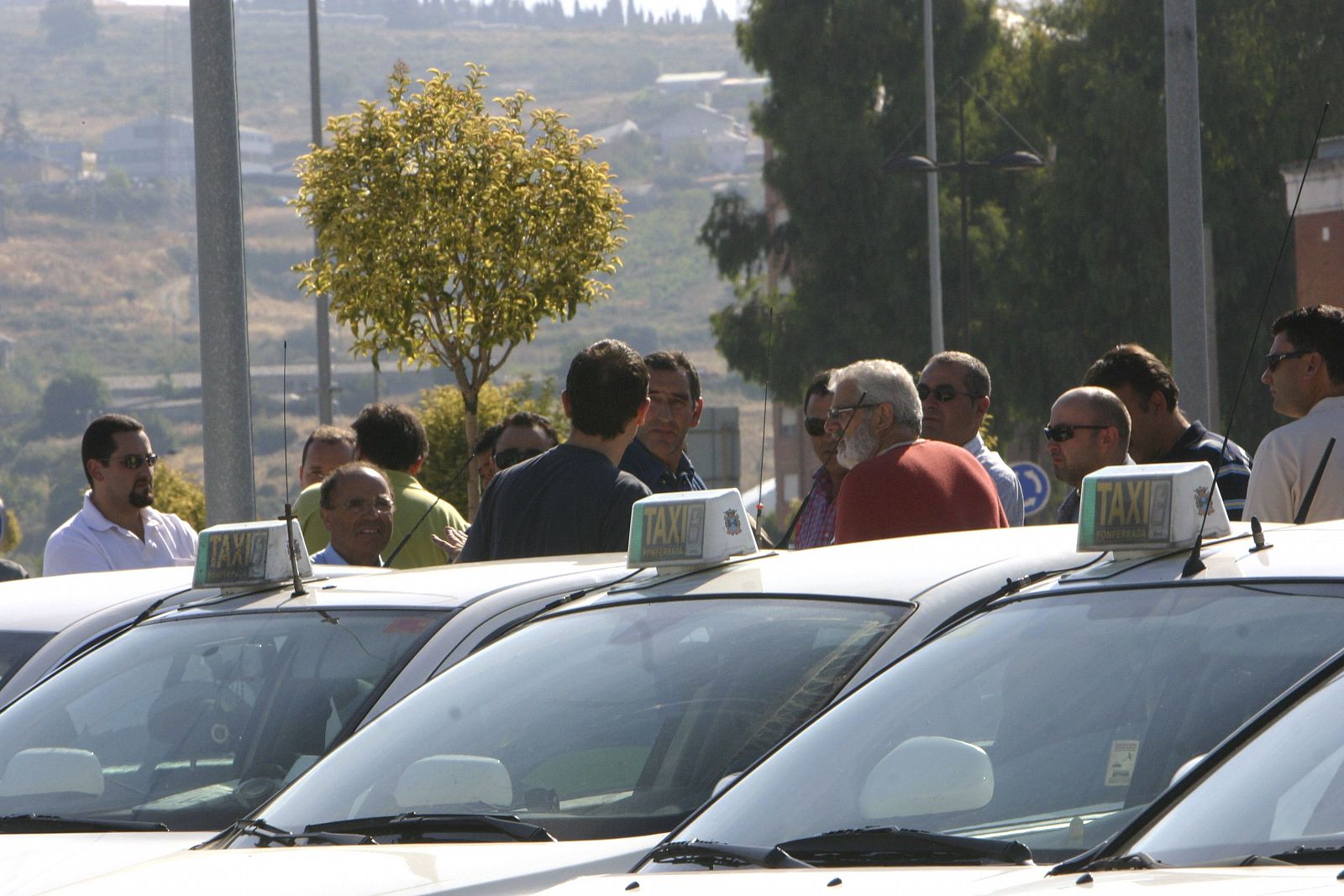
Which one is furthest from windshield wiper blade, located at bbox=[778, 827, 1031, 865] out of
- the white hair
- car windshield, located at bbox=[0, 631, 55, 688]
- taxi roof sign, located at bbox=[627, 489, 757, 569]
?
car windshield, located at bbox=[0, 631, 55, 688]

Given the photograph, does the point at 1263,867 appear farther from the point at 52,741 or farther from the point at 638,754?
the point at 52,741

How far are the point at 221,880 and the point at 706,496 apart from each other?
1.47 metres

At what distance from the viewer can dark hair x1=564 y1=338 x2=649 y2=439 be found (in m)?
5.92

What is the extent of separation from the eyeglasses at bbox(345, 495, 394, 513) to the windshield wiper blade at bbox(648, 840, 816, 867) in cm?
383

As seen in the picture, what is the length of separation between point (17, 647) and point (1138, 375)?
364 cm

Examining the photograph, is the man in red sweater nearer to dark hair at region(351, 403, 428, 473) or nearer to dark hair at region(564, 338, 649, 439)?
dark hair at region(564, 338, 649, 439)

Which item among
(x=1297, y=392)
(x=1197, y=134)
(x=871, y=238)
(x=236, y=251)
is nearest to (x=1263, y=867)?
(x=1297, y=392)

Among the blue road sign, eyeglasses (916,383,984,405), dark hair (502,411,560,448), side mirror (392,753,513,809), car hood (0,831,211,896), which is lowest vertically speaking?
the blue road sign

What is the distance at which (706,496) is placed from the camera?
426 centimetres

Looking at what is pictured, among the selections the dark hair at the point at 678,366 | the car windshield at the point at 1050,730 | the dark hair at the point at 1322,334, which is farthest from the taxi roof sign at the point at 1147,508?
the dark hair at the point at 678,366

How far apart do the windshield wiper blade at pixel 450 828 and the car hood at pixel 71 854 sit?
0.56 metres

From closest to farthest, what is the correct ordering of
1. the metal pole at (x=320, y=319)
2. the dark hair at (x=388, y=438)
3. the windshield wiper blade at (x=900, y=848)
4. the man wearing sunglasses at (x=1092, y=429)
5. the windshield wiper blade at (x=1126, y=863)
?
the windshield wiper blade at (x=1126, y=863), the windshield wiper blade at (x=900, y=848), the man wearing sunglasses at (x=1092, y=429), the dark hair at (x=388, y=438), the metal pole at (x=320, y=319)

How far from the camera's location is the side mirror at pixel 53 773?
14.9ft

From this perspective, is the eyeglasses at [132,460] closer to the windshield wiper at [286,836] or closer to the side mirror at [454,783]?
the windshield wiper at [286,836]
